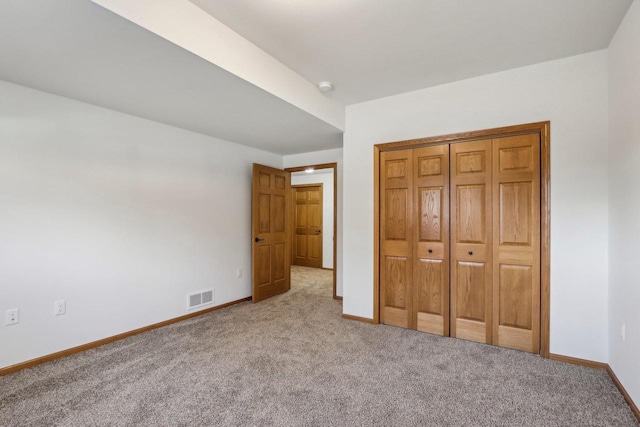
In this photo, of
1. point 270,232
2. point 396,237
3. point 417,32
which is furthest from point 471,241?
point 270,232

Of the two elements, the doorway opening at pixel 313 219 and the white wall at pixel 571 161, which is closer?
the white wall at pixel 571 161

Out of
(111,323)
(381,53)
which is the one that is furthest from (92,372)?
(381,53)

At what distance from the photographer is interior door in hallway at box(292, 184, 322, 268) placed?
7215mm

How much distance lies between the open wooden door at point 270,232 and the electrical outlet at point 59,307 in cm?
207

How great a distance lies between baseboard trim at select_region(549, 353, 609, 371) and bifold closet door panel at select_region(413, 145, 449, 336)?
0.87m

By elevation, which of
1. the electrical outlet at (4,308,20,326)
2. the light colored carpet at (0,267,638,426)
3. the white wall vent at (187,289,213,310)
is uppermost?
the electrical outlet at (4,308,20,326)

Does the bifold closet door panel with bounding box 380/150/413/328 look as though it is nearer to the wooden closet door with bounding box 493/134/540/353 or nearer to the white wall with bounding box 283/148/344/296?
the wooden closet door with bounding box 493/134/540/353

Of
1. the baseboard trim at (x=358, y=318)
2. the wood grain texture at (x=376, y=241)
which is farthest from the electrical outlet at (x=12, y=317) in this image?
the wood grain texture at (x=376, y=241)

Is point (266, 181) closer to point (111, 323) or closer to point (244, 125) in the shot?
point (244, 125)

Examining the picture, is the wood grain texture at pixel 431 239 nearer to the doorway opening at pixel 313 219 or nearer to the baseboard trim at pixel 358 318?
the baseboard trim at pixel 358 318

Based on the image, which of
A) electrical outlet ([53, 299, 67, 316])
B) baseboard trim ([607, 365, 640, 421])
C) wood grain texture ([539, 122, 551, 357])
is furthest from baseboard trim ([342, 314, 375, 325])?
electrical outlet ([53, 299, 67, 316])

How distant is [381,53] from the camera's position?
244 centimetres

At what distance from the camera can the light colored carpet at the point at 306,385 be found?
71.9 inches

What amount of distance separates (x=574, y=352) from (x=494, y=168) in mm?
1671
